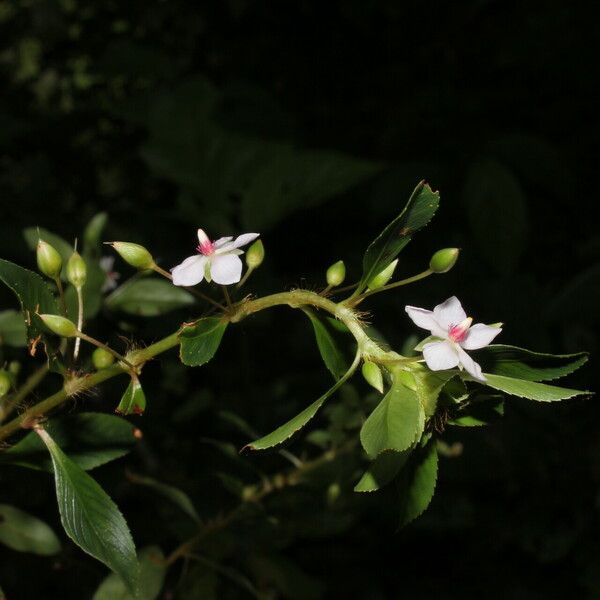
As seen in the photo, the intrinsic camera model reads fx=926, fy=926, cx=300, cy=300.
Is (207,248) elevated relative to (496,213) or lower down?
elevated

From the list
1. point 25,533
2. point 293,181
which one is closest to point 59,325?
point 25,533

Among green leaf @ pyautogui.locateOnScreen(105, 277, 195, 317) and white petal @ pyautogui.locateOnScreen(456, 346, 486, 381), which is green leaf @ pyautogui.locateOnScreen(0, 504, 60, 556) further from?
white petal @ pyautogui.locateOnScreen(456, 346, 486, 381)

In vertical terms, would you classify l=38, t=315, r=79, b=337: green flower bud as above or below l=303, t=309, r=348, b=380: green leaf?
above

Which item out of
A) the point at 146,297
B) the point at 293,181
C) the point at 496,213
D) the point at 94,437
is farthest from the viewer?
the point at 496,213

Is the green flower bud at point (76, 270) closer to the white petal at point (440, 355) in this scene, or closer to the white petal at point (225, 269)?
the white petal at point (225, 269)

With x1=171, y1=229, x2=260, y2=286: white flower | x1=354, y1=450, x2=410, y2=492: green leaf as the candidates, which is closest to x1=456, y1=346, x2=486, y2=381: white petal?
x1=354, y1=450, x2=410, y2=492: green leaf

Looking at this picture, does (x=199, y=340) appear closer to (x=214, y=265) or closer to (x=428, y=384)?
(x=214, y=265)
